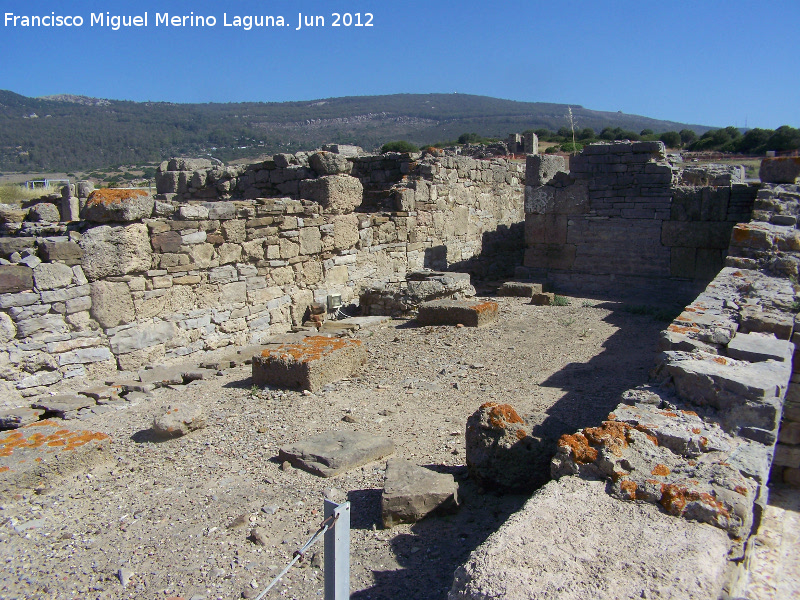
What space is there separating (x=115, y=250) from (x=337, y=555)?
192 inches

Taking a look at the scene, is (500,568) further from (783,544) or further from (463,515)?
(783,544)

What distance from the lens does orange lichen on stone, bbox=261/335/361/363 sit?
5.68m

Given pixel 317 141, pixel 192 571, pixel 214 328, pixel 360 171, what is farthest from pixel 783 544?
pixel 317 141

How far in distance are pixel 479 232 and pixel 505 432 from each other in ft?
31.9

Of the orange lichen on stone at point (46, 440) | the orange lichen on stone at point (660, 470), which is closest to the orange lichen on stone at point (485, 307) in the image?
the orange lichen on stone at point (46, 440)

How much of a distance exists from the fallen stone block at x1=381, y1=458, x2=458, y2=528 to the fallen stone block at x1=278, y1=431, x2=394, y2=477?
1.75ft

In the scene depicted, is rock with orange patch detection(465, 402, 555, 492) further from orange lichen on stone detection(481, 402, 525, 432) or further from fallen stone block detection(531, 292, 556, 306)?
fallen stone block detection(531, 292, 556, 306)

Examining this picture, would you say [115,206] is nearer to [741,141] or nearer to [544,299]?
[544,299]

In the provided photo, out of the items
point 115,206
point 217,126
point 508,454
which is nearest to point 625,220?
point 508,454

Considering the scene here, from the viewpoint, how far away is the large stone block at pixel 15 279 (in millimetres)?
5191

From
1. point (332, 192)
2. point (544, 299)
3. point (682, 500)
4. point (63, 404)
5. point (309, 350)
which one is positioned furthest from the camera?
point (544, 299)

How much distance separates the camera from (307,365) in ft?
18.2

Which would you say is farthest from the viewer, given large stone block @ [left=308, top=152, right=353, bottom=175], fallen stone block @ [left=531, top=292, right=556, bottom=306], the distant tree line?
the distant tree line

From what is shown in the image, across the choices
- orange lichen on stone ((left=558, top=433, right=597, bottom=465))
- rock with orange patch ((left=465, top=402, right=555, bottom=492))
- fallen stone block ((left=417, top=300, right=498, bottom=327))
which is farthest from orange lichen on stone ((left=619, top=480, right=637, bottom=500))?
fallen stone block ((left=417, top=300, right=498, bottom=327))
